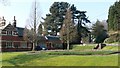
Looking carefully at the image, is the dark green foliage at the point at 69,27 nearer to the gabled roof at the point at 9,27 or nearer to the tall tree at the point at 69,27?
the tall tree at the point at 69,27

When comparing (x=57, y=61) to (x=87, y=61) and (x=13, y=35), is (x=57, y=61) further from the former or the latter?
(x=13, y=35)

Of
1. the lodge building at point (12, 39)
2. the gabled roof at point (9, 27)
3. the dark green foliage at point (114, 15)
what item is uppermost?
the dark green foliage at point (114, 15)

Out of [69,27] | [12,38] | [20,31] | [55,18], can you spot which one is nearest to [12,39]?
[12,38]

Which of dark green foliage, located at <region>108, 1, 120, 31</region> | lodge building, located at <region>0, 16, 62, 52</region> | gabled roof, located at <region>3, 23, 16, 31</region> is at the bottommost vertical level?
lodge building, located at <region>0, 16, 62, 52</region>

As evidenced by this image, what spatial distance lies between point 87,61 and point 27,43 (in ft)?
128

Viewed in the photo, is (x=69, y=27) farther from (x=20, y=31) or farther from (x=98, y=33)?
(x=98, y=33)

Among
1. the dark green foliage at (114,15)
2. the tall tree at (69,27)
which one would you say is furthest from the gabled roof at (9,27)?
the dark green foliage at (114,15)

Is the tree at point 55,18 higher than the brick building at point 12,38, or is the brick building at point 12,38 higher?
the tree at point 55,18

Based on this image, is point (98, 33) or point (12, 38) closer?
point (12, 38)

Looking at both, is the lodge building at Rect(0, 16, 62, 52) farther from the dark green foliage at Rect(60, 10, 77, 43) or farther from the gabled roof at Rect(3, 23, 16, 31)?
the dark green foliage at Rect(60, 10, 77, 43)

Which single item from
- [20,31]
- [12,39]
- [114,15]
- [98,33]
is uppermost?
[114,15]

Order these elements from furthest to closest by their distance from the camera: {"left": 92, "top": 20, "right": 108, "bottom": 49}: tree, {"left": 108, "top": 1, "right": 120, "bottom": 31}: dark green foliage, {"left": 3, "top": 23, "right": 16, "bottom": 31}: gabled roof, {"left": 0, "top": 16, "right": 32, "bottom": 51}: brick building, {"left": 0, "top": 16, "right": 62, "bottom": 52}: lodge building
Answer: {"left": 92, "top": 20, "right": 108, "bottom": 49}: tree
{"left": 3, "top": 23, "right": 16, "bottom": 31}: gabled roof
{"left": 0, "top": 16, "right": 32, "bottom": 51}: brick building
{"left": 0, "top": 16, "right": 62, "bottom": 52}: lodge building
{"left": 108, "top": 1, "right": 120, "bottom": 31}: dark green foliage

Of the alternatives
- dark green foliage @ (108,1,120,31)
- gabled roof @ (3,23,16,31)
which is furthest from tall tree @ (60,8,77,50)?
gabled roof @ (3,23,16,31)

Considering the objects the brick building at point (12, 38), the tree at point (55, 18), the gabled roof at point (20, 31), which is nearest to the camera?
the brick building at point (12, 38)
